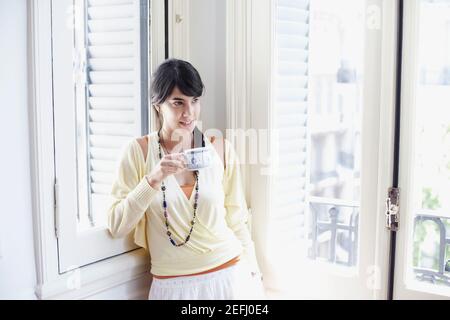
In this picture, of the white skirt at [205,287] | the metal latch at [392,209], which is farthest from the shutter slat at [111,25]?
the metal latch at [392,209]

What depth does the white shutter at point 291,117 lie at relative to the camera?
131cm

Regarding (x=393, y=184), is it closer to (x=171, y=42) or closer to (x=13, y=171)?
(x=171, y=42)

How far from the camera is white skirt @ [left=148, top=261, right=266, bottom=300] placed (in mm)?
1172

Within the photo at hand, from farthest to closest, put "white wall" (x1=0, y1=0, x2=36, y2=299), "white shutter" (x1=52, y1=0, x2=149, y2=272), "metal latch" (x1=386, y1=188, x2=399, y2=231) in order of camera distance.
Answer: "metal latch" (x1=386, y1=188, x2=399, y2=231)
"white shutter" (x1=52, y1=0, x2=149, y2=272)
"white wall" (x1=0, y1=0, x2=36, y2=299)

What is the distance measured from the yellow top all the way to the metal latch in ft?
1.25

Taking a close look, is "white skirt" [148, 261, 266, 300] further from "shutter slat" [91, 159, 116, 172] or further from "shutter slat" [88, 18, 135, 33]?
"shutter slat" [88, 18, 135, 33]

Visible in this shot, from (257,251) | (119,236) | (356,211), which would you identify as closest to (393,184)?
(356,211)

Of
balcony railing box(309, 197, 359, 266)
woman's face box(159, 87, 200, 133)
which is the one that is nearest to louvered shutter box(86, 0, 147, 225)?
woman's face box(159, 87, 200, 133)

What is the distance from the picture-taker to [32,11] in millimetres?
996

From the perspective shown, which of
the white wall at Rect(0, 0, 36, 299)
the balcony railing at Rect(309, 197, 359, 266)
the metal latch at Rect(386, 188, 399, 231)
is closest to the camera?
the white wall at Rect(0, 0, 36, 299)

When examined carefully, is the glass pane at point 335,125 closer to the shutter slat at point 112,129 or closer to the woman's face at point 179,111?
the woman's face at point 179,111

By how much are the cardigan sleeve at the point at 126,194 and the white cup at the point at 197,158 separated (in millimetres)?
109
